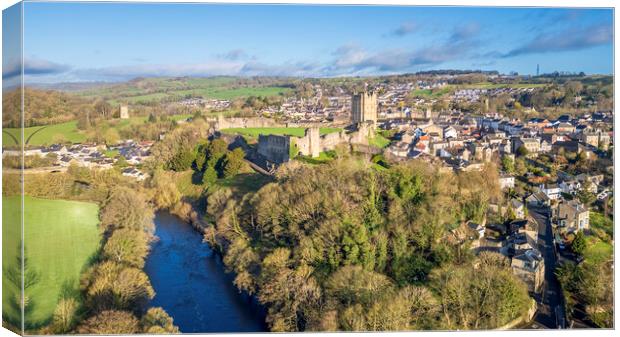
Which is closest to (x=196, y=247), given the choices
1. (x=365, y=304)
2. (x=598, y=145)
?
(x=365, y=304)

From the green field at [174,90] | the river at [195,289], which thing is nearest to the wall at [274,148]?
the green field at [174,90]

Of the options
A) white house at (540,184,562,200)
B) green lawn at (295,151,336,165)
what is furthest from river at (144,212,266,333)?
white house at (540,184,562,200)

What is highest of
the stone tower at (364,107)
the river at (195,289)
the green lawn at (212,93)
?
the green lawn at (212,93)

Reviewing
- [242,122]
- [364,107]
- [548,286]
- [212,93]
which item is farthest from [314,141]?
[548,286]

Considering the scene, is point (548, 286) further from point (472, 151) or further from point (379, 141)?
point (379, 141)

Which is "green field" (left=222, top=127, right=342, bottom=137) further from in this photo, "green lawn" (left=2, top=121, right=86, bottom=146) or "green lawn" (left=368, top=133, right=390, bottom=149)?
"green lawn" (left=2, top=121, right=86, bottom=146)

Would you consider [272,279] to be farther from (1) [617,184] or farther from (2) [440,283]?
(1) [617,184]

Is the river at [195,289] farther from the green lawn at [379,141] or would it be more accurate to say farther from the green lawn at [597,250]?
the green lawn at [597,250]
